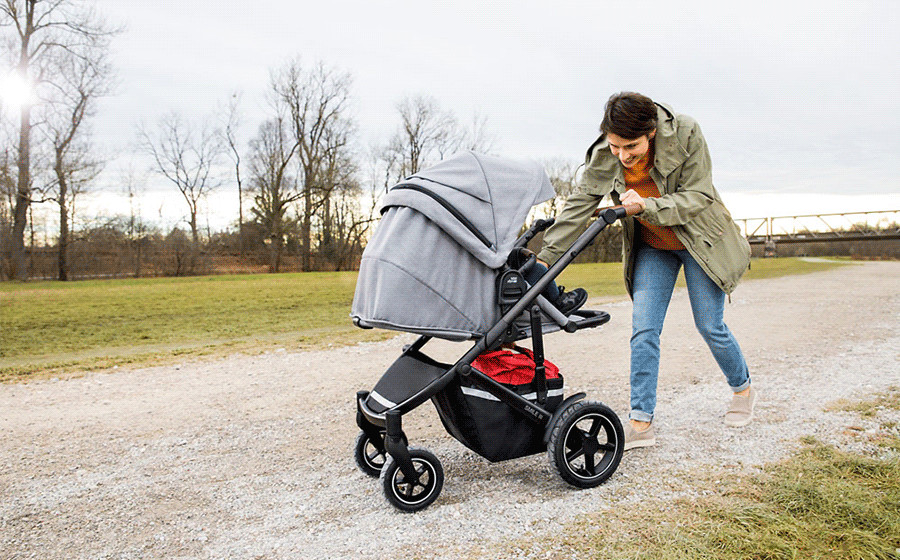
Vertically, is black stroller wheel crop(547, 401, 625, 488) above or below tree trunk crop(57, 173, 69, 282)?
below

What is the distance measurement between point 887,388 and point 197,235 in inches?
1252

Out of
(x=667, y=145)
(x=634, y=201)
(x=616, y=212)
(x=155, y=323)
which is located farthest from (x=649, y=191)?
(x=155, y=323)

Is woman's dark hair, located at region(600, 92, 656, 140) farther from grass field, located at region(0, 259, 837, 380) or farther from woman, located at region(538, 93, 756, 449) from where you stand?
grass field, located at region(0, 259, 837, 380)

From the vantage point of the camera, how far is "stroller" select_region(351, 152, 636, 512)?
9.59ft

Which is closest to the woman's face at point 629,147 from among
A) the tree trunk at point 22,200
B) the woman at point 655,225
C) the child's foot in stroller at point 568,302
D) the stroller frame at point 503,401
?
the woman at point 655,225

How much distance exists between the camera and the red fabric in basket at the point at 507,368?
323 centimetres

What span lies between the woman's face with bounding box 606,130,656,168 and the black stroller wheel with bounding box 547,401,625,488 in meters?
1.30

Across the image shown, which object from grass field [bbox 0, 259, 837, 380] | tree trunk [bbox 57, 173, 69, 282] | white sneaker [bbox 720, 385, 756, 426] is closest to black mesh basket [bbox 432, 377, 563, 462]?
white sneaker [bbox 720, 385, 756, 426]

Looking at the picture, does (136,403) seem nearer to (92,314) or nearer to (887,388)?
(887,388)

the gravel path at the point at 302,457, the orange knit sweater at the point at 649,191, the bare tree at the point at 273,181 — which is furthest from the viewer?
the bare tree at the point at 273,181

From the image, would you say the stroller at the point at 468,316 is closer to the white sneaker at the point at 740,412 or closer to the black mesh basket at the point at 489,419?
the black mesh basket at the point at 489,419

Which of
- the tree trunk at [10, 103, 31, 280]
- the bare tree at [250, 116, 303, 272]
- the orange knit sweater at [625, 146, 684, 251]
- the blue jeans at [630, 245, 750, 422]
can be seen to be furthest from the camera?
the bare tree at [250, 116, 303, 272]

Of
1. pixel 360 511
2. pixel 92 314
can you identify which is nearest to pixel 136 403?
pixel 360 511

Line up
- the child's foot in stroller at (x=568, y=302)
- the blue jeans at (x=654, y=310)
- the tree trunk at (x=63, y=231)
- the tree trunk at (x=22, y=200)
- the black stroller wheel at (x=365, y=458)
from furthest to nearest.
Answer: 1. the tree trunk at (x=63, y=231)
2. the tree trunk at (x=22, y=200)
3. the blue jeans at (x=654, y=310)
4. the black stroller wheel at (x=365, y=458)
5. the child's foot in stroller at (x=568, y=302)
